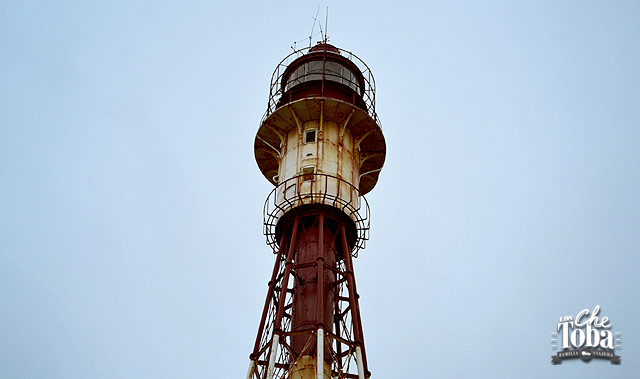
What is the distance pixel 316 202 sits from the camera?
92.9 ft

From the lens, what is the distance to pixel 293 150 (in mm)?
30609

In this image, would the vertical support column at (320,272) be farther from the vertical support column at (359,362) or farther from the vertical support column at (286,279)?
the vertical support column at (359,362)

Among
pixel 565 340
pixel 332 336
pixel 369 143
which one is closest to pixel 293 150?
pixel 369 143

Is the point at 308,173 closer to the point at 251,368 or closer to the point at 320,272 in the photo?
the point at 320,272

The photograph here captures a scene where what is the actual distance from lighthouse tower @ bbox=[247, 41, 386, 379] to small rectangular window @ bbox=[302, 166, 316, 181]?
0.04m

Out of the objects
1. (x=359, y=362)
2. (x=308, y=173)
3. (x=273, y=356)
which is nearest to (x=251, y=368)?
(x=273, y=356)

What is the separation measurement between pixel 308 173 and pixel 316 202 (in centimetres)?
161

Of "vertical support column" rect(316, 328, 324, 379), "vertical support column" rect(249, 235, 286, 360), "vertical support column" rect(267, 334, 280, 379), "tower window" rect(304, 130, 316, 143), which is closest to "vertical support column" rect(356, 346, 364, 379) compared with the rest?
"vertical support column" rect(316, 328, 324, 379)

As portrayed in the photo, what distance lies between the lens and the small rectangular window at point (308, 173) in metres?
29.1

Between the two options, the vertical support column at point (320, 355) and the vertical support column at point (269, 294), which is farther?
the vertical support column at point (269, 294)

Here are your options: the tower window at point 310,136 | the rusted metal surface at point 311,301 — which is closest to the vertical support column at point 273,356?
the rusted metal surface at point 311,301

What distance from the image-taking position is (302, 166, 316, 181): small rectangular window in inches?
1147

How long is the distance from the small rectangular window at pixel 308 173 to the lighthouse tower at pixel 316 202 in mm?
43

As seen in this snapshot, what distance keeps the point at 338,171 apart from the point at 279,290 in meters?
5.61
